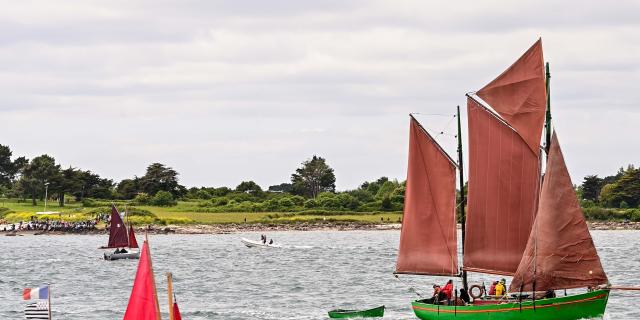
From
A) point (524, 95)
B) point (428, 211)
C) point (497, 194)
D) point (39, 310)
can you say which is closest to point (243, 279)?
point (428, 211)

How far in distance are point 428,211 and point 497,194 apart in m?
4.81

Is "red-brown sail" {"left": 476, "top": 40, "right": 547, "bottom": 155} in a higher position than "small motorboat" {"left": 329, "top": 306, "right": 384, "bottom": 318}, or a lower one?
higher

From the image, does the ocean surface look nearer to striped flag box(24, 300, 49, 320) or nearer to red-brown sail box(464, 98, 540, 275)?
red-brown sail box(464, 98, 540, 275)

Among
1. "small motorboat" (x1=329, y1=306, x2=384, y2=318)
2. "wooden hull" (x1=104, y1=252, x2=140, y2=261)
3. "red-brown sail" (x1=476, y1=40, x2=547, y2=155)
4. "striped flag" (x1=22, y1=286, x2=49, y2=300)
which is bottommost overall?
"small motorboat" (x1=329, y1=306, x2=384, y2=318)

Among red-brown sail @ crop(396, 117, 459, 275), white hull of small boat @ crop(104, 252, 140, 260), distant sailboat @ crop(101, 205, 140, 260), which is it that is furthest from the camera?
distant sailboat @ crop(101, 205, 140, 260)

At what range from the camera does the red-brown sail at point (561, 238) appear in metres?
54.9

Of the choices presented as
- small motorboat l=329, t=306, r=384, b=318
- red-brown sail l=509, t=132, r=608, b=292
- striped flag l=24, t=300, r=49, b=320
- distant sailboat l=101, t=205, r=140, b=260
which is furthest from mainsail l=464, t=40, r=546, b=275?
distant sailboat l=101, t=205, r=140, b=260

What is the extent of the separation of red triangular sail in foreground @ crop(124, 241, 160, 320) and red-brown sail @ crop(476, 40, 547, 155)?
2757cm

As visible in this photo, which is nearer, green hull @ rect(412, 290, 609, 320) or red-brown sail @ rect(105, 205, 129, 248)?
green hull @ rect(412, 290, 609, 320)

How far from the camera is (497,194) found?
195ft

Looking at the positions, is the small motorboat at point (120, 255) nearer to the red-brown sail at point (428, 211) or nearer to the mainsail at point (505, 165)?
the red-brown sail at point (428, 211)

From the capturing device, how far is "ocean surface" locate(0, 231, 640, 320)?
253ft

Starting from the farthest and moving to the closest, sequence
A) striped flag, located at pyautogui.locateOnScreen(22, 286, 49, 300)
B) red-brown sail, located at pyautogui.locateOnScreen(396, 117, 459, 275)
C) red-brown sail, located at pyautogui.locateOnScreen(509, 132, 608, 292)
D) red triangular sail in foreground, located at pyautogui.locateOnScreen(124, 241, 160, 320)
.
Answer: red-brown sail, located at pyautogui.locateOnScreen(396, 117, 459, 275)
red-brown sail, located at pyautogui.locateOnScreen(509, 132, 608, 292)
striped flag, located at pyautogui.locateOnScreen(22, 286, 49, 300)
red triangular sail in foreground, located at pyautogui.locateOnScreen(124, 241, 160, 320)

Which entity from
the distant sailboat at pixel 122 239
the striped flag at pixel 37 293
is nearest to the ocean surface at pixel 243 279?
the distant sailboat at pixel 122 239
